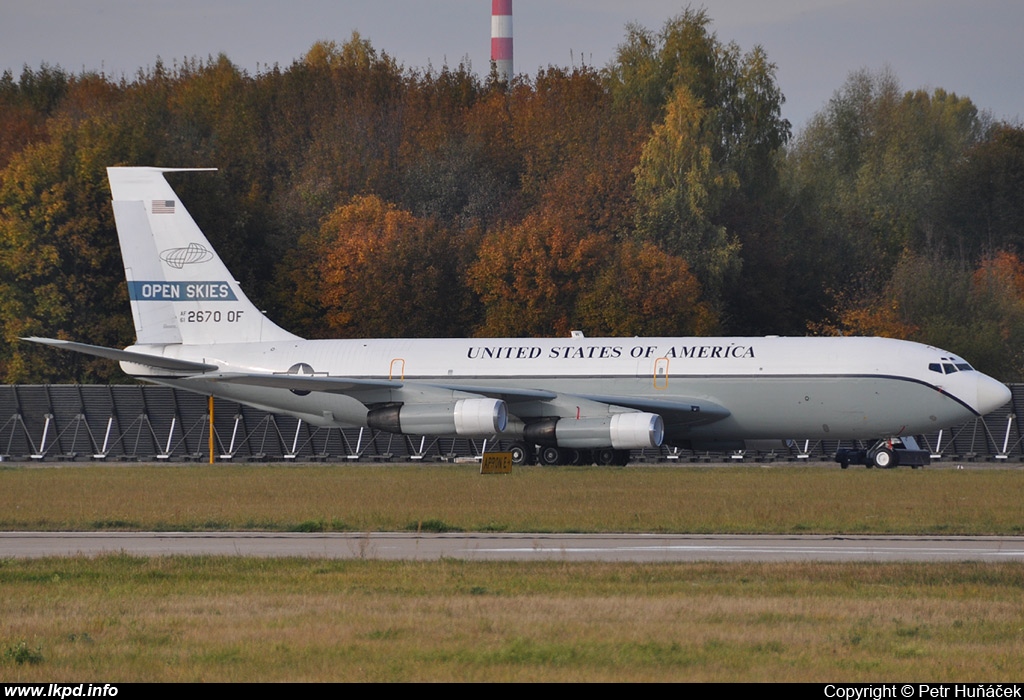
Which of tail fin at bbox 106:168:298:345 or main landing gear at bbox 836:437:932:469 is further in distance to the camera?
tail fin at bbox 106:168:298:345

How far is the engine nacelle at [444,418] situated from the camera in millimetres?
39094

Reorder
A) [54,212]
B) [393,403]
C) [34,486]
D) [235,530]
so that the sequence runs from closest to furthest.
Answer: [235,530]
[34,486]
[393,403]
[54,212]

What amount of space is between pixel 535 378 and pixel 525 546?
21.5 m

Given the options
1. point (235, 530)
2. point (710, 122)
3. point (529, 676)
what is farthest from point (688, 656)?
point (710, 122)

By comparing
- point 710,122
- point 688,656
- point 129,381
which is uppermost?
point 710,122

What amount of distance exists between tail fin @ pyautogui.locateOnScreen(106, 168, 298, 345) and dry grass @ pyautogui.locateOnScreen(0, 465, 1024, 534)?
282 inches

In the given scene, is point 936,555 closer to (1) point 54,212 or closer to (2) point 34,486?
(2) point 34,486

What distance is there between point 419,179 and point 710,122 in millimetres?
15622

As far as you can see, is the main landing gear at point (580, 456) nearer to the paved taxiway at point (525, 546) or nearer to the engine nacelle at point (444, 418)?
the engine nacelle at point (444, 418)

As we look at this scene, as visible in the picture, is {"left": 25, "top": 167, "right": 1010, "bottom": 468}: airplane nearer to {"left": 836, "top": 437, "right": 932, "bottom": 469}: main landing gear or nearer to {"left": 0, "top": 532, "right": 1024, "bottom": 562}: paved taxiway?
{"left": 836, "top": 437, "right": 932, "bottom": 469}: main landing gear

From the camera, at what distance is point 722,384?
4003 cm

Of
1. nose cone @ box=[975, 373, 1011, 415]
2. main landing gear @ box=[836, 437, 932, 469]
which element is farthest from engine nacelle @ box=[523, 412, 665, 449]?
nose cone @ box=[975, 373, 1011, 415]

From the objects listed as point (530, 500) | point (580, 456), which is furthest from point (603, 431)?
point (530, 500)

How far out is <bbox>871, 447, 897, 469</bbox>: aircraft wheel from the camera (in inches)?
1596
